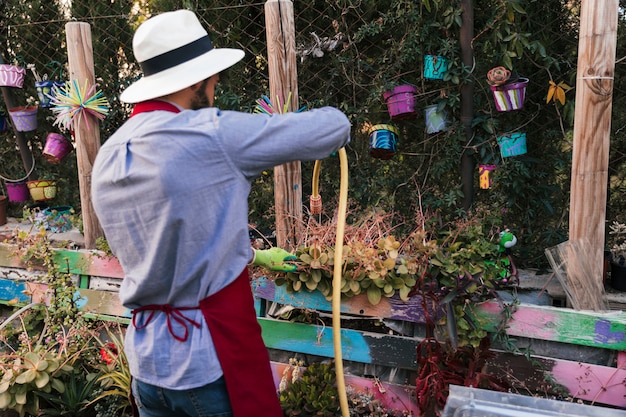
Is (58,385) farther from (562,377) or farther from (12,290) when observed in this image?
(562,377)

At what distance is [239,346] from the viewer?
180 centimetres

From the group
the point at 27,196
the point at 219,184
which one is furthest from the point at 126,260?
the point at 27,196

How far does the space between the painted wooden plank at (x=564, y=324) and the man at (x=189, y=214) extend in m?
1.24

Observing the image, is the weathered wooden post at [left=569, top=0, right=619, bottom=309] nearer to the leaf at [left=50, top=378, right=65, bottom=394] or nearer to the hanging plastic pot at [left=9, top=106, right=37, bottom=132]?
the leaf at [left=50, top=378, right=65, bottom=394]

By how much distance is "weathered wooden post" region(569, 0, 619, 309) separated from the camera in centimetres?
262

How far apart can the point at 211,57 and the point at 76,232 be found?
9.59 ft

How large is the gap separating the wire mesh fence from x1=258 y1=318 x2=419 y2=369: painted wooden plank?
708 mm

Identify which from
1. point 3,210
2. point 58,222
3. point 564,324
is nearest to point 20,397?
point 58,222

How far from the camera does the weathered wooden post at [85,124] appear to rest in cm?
370

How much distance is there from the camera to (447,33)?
3.56 m

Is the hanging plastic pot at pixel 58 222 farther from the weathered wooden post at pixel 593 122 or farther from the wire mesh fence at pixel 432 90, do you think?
the weathered wooden post at pixel 593 122

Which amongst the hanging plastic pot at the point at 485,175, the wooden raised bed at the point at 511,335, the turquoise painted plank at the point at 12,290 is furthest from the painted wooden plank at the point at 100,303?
the hanging plastic pot at the point at 485,175

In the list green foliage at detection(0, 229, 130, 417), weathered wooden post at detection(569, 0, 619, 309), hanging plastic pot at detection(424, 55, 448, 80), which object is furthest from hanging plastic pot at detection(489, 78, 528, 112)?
green foliage at detection(0, 229, 130, 417)

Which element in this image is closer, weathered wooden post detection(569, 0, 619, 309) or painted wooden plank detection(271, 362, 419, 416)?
weathered wooden post detection(569, 0, 619, 309)
